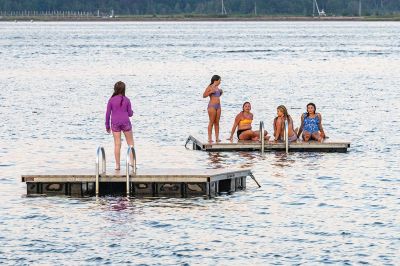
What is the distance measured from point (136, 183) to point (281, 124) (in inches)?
341

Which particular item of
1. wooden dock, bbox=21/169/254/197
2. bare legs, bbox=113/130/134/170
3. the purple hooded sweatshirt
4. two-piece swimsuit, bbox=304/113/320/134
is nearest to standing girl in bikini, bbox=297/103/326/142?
two-piece swimsuit, bbox=304/113/320/134

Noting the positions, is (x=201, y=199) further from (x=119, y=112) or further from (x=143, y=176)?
(x=119, y=112)

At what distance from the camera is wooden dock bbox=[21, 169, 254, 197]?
28.4 metres

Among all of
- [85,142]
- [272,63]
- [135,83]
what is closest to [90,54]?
[272,63]

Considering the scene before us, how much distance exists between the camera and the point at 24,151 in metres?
38.9

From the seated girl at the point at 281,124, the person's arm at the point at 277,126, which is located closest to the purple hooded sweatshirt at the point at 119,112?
the seated girl at the point at 281,124

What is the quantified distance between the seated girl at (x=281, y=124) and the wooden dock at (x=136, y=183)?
6902mm

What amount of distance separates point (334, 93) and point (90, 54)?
228ft

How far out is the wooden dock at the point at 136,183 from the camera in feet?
93.2

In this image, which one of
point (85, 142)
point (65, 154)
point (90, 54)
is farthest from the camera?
point (90, 54)

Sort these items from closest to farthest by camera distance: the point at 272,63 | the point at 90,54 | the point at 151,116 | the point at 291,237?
the point at 291,237, the point at 151,116, the point at 272,63, the point at 90,54

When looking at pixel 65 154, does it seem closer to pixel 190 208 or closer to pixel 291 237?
pixel 190 208

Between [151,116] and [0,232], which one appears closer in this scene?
[0,232]

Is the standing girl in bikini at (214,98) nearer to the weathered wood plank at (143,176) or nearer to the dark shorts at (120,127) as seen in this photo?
the dark shorts at (120,127)
